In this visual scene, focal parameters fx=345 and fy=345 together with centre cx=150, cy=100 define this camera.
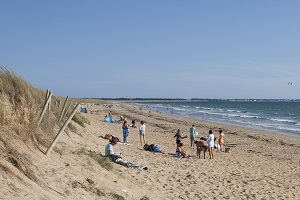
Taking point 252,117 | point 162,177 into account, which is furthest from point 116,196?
point 252,117

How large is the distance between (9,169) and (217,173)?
749 cm

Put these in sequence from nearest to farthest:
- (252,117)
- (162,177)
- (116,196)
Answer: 1. (116,196)
2. (162,177)
3. (252,117)

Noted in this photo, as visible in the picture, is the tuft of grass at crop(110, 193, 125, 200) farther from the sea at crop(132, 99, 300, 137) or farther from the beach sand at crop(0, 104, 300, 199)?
the sea at crop(132, 99, 300, 137)

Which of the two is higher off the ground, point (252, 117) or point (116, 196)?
point (116, 196)

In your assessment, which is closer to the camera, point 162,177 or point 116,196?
point 116,196

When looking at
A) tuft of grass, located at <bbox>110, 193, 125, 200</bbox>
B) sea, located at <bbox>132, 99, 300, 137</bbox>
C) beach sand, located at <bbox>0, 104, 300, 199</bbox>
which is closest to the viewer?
beach sand, located at <bbox>0, 104, 300, 199</bbox>

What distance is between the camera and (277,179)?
10.8 m

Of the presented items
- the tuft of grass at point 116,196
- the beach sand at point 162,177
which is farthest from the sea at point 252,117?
the tuft of grass at point 116,196

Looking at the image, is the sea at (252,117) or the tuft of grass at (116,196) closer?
the tuft of grass at (116,196)

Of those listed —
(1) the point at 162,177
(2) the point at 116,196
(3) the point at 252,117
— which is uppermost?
(2) the point at 116,196

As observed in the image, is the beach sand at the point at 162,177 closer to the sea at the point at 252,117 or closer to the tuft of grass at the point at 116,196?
the tuft of grass at the point at 116,196

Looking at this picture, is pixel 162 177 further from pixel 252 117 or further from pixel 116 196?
pixel 252 117

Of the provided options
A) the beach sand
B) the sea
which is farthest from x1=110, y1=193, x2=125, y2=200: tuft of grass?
the sea

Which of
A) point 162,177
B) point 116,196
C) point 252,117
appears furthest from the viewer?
point 252,117
